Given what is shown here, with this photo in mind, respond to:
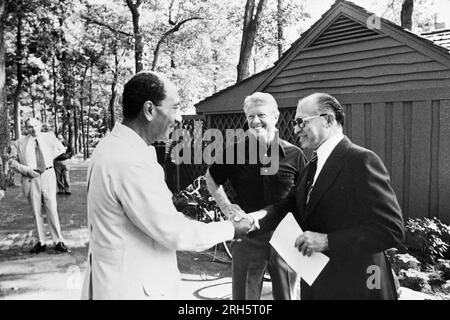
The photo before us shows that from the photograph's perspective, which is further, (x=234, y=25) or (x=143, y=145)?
(x=234, y=25)

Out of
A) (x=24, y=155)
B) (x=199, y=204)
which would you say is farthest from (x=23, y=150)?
(x=199, y=204)

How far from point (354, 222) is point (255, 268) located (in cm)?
100

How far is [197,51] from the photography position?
A: 1485cm

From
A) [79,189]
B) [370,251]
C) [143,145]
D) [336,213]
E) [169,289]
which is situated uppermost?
[143,145]

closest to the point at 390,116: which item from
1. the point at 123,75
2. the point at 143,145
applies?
the point at 143,145

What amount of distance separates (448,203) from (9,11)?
9078mm

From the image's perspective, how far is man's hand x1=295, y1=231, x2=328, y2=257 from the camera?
1929 millimetres

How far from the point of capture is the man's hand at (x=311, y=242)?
1929 mm

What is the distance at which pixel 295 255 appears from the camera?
210 cm

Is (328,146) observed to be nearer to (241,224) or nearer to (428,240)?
(241,224)

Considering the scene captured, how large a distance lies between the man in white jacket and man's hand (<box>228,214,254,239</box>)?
339 millimetres

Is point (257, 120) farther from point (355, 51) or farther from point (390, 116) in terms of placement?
point (355, 51)

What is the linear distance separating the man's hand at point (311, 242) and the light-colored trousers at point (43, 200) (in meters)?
4.90

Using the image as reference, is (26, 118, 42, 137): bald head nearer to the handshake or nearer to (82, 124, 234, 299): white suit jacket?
the handshake
